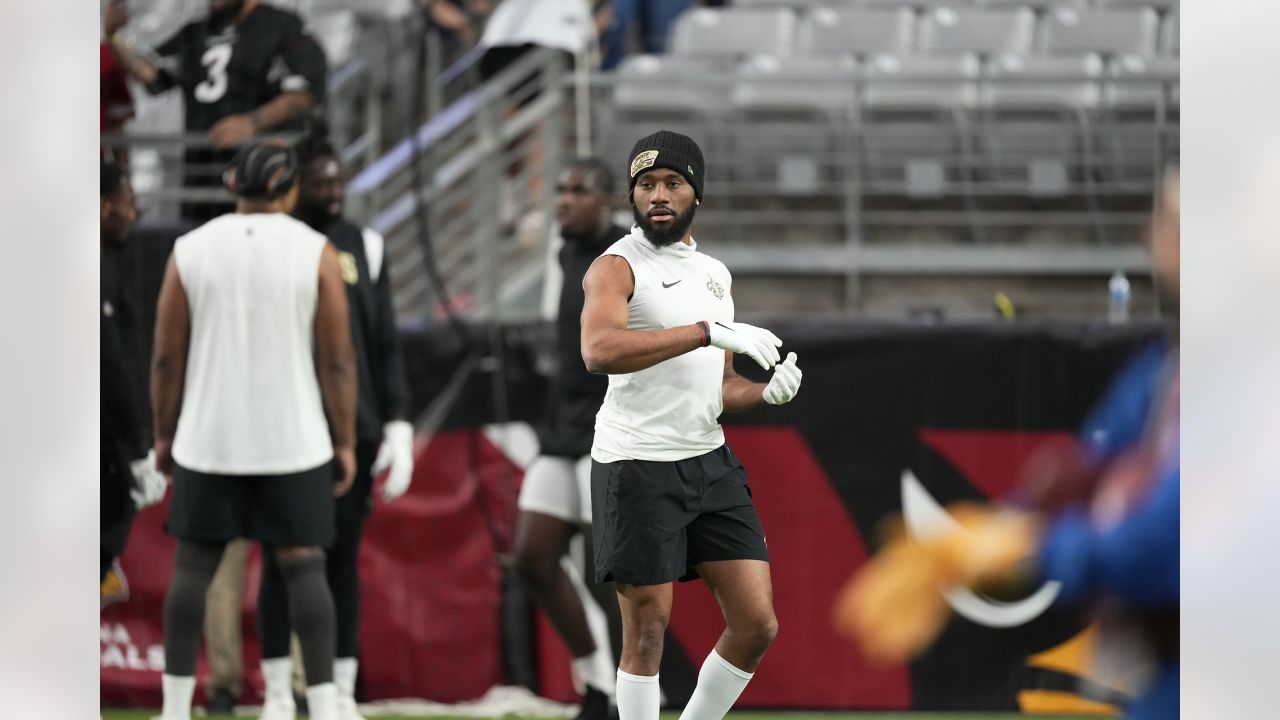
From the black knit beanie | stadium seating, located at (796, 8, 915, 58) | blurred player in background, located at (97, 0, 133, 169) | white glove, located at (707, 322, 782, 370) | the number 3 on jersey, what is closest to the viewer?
white glove, located at (707, 322, 782, 370)

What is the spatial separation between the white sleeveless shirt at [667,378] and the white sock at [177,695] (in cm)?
186

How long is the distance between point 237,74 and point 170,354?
6.70ft

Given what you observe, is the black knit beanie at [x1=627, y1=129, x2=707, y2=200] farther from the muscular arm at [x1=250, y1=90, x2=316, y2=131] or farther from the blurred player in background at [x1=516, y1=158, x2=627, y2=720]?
the muscular arm at [x1=250, y1=90, x2=316, y2=131]

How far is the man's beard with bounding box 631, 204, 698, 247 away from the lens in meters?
4.49

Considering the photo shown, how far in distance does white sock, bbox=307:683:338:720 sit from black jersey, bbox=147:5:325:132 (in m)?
2.81

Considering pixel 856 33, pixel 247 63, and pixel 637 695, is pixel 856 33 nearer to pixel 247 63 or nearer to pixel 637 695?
pixel 247 63

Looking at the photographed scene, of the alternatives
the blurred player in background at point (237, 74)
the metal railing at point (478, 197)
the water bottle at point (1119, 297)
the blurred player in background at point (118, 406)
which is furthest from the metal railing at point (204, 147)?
the water bottle at point (1119, 297)

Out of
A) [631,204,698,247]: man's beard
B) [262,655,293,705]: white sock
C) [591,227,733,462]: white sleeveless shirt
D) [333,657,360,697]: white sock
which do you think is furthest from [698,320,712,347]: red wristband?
[333,657,360,697]: white sock

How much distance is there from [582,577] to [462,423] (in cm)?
85

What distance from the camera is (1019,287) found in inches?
314

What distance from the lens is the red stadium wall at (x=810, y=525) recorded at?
22.5 feet

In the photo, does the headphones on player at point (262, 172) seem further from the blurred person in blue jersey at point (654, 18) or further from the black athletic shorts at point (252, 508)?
the blurred person in blue jersey at point (654, 18)
